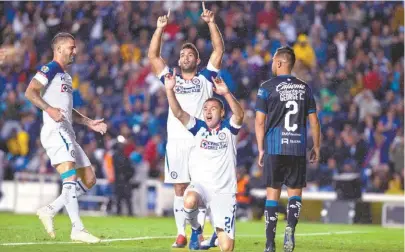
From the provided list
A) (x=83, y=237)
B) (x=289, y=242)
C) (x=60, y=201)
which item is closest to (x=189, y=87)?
(x=60, y=201)

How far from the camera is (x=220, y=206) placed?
35.6 ft

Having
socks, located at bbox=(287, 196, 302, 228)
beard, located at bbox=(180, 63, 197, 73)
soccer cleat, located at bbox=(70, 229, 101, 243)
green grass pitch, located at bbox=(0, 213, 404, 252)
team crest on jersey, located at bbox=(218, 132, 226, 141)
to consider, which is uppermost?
beard, located at bbox=(180, 63, 197, 73)

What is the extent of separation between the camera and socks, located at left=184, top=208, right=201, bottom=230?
10.9 m

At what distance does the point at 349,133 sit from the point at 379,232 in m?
5.38

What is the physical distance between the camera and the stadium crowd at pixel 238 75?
71.9 feet

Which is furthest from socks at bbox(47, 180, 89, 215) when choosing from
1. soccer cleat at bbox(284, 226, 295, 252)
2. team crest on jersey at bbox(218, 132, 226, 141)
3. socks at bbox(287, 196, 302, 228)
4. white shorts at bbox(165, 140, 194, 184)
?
soccer cleat at bbox(284, 226, 295, 252)

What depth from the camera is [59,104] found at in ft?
39.1

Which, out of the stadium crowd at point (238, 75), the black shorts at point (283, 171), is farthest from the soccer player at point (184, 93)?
the stadium crowd at point (238, 75)

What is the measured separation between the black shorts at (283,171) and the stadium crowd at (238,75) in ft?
→ 34.3

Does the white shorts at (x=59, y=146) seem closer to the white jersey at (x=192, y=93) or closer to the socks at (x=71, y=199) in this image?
the socks at (x=71, y=199)

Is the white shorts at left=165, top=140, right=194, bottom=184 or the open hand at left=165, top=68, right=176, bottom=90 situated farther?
the white shorts at left=165, top=140, right=194, bottom=184

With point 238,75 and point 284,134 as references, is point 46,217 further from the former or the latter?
point 238,75

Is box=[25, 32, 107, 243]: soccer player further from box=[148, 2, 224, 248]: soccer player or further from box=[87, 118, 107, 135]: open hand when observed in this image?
box=[148, 2, 224, 248]: soccer player

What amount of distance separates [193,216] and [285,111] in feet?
5.22
